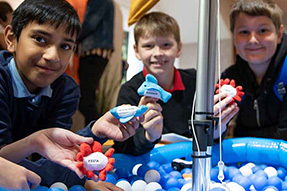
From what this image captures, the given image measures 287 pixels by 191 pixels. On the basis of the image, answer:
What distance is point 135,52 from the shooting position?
73 cm

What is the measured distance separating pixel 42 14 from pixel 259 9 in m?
0.57

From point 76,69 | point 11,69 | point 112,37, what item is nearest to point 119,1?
point 112,37

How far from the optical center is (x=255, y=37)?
893mm

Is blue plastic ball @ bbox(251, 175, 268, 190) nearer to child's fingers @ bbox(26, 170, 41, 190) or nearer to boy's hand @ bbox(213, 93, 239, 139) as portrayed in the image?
boy's hand @ bbox(213, 93, 239, 139)

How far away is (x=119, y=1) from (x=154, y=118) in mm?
346

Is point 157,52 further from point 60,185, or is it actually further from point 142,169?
point 60,185

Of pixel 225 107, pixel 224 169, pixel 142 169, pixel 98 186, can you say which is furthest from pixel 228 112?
pixel 98 186

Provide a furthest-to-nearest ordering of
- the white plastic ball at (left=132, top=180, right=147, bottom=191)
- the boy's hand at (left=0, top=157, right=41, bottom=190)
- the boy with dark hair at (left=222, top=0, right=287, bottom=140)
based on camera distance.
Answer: the boy with dark hair at (left=222, top=0, right=287, bottom=140)
the white plastic ball at (left=132, top=180, right=147, bottom=191)
the boy's hand at (left=0, top=157, right=41, bottom=190)

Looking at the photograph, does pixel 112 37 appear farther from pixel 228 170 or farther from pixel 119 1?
pixel 228 170

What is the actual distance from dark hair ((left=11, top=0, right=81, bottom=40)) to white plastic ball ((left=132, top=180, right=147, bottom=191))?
13.1 inches

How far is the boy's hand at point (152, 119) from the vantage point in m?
0.58

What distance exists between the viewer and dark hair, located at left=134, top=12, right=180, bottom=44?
762mm

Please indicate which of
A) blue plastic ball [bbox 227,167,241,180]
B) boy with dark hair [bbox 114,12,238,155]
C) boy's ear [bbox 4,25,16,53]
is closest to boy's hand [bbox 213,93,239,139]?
boy with dark hair [bbox 114,12,238,155]

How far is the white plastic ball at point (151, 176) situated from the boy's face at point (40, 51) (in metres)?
0.29
